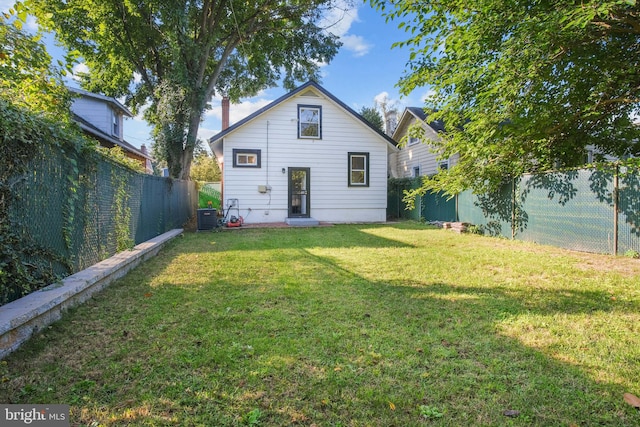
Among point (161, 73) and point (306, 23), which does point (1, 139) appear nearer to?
point (161, 73)

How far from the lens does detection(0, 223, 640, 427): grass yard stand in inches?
77.9

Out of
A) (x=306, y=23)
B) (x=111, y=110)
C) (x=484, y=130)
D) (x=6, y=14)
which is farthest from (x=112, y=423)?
(x=111, y=110)

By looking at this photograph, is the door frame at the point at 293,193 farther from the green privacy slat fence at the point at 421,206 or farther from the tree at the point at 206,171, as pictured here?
the tree at the point at 206,171

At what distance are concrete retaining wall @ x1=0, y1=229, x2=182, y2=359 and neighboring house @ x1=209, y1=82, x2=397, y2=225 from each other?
8.22 meters

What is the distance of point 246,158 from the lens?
1306 cm

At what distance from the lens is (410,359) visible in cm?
257

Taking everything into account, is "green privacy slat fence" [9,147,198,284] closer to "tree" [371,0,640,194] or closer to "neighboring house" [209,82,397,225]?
"tree" [371,0,640,194]

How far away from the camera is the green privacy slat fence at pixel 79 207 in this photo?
11.0ft

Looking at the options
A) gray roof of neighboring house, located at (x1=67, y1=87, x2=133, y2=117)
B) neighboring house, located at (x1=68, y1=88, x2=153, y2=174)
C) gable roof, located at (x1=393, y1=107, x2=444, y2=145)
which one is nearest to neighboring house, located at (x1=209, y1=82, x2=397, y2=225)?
gable roof, located at (x1=393, y1=107, x2=444, y2=145)

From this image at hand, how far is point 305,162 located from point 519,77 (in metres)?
9.22

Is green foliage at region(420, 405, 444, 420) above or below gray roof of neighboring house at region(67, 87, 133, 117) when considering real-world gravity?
below

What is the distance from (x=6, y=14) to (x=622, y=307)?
752 centimetres

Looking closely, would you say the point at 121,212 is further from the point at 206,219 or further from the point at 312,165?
the point at 312,165

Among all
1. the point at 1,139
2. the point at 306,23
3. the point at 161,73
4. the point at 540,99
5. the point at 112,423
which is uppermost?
the point at 306,23
